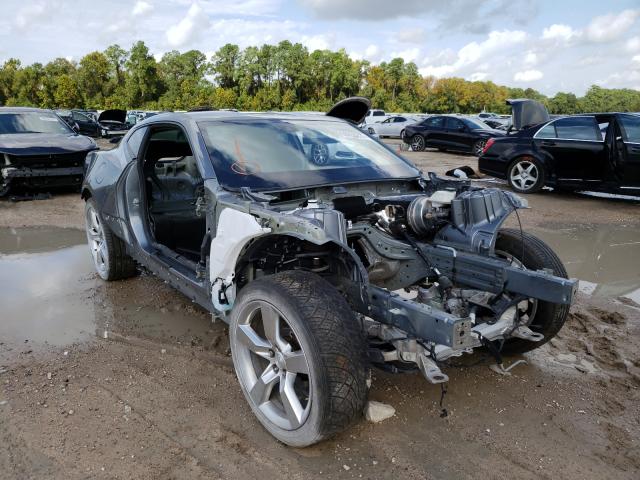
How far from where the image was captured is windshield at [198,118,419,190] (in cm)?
Result: 340

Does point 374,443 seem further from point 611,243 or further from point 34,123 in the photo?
point 34,123

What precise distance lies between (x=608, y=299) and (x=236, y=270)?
370cm

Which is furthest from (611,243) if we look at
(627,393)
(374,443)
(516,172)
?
(374,443)

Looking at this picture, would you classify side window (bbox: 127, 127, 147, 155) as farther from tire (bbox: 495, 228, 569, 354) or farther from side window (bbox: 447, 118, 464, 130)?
side window (bbox: 447, 118, 464, 130)

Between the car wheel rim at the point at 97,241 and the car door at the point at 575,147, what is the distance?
7.98 m

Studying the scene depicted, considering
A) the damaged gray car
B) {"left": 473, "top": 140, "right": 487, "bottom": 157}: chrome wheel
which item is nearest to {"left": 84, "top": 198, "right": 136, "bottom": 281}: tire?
the damaged gray car

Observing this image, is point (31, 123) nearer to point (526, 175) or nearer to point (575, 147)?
point (526, 175)

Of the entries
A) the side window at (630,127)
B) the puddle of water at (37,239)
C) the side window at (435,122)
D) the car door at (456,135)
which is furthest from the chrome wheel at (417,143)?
the puddle of water at (37,239)

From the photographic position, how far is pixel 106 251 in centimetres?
502

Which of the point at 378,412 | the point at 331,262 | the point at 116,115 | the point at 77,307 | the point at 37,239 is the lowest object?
the point at 378,412

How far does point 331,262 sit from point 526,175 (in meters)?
8.22

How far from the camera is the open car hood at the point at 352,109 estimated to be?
446cm

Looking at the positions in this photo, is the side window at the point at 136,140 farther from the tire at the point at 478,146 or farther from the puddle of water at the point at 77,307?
the tire at the point at 478,146

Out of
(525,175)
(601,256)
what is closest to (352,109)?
(601,256)
